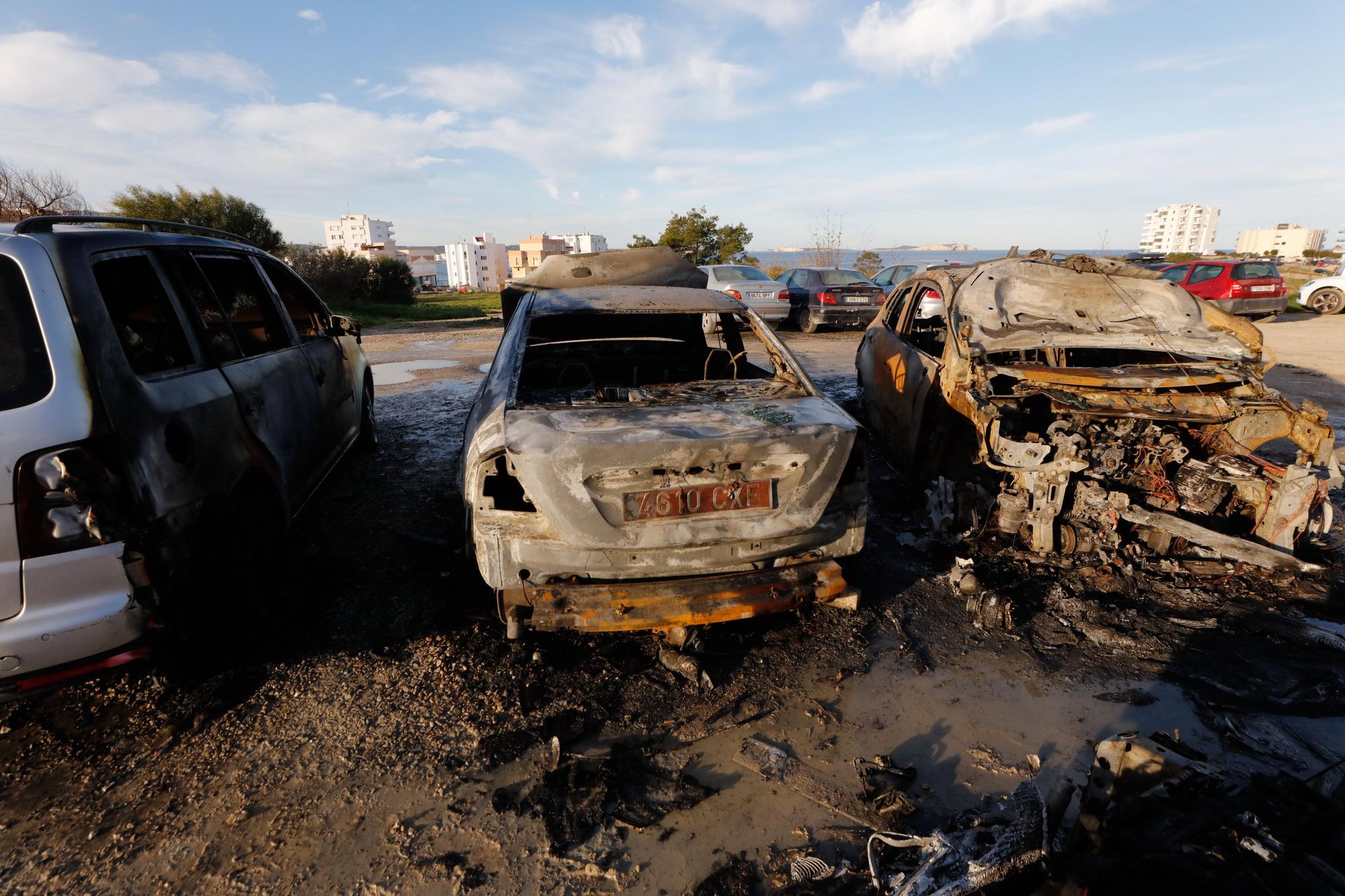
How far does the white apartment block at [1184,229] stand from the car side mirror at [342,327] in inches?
7277

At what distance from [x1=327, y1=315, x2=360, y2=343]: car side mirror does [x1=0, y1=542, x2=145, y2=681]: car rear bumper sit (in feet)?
10.1

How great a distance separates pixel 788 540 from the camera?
2.67 m

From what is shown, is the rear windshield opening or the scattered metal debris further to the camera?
the rear windshield opening

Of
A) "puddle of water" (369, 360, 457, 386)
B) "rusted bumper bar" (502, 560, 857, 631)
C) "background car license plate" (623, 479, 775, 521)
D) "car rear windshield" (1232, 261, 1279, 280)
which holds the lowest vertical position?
"rusted bumper bar" (502, 560, 857, 631)

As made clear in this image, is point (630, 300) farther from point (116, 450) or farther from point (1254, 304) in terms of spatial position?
point (1254, 304)

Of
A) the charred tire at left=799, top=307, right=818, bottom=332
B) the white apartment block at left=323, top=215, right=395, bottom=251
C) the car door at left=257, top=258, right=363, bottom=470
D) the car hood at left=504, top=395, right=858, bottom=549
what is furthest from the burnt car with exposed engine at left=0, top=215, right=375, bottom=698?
the white apartment block at left=323, top=215, right=395, bottom=251

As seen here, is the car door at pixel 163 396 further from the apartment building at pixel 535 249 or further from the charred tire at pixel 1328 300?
the apartment building at pixel 535 249

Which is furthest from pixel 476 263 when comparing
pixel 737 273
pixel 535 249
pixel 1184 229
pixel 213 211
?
pixel 1184 229

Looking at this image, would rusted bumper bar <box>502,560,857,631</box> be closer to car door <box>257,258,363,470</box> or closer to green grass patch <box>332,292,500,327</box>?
car door <box>257,258,363,470</box>

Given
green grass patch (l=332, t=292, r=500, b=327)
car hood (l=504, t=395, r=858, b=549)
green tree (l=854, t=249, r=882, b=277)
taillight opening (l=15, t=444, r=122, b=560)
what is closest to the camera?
taillight opening (l=15, t=444, r=122, b=560)

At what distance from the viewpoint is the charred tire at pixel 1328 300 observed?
17.2 m

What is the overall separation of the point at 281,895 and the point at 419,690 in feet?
2.95

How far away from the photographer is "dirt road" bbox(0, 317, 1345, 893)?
1.94 metres

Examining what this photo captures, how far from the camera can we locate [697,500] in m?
2.47
